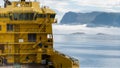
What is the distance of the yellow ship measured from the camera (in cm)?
3622

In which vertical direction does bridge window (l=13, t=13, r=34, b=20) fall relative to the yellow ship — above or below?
above

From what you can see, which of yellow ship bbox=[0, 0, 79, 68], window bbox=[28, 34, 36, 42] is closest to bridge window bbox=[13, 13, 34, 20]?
yellow ship bbox=[0, 0, 79, 68]

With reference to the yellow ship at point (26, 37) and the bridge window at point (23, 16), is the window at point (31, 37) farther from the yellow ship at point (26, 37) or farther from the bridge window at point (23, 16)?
the bridge window at point (23, 16)

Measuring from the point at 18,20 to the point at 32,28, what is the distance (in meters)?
1.56

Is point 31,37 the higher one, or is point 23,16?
point 23,16

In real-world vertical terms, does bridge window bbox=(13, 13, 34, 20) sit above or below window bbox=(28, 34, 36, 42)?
above

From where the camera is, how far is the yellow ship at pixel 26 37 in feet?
119

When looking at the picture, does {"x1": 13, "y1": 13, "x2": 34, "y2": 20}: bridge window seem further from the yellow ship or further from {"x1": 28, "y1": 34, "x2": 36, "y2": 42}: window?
A: {"x1": 28, "y1": 34, "x2": 36, "y2": 42}: window

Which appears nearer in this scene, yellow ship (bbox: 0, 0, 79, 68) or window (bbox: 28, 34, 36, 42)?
yellow ship (bbox: 0, 0, 79, 68)

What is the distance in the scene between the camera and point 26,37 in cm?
3681

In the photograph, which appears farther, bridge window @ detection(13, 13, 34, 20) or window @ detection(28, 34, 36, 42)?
window @ detection(28, 34, 36, 42)

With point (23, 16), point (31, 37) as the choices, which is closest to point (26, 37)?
point (31, 37)

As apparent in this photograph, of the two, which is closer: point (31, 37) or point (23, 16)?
point (23, 16)

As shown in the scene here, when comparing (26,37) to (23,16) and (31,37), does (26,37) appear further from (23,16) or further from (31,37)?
(23,16)
